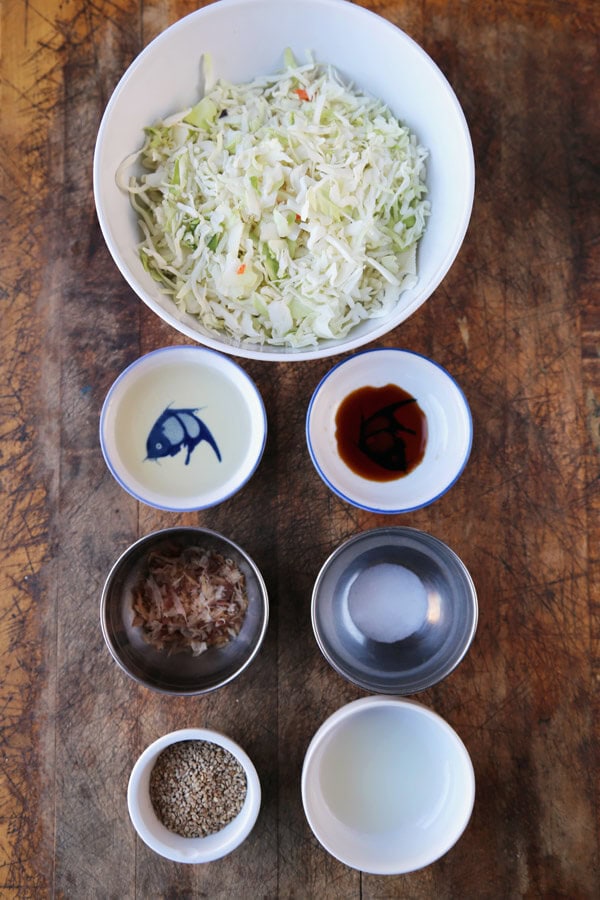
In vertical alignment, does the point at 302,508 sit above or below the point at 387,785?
above

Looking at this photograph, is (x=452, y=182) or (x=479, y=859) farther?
(x=479, y=859)

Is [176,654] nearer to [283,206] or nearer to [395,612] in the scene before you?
[395,612]

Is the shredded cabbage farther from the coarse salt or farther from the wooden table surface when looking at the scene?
the coarse salt

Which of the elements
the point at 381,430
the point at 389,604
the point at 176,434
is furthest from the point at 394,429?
the point at 176,434

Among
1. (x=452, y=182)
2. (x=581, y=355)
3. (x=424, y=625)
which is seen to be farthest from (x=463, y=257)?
(x=424, y=625)

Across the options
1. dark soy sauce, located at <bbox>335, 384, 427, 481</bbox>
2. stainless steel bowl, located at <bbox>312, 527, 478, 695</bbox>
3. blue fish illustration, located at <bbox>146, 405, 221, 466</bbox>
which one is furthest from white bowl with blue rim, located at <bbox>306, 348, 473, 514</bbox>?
blue fish illustration, located at <bbox>146, 405, 221, 466</bbox>

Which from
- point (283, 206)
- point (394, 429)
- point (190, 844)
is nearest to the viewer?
point (283, 206)

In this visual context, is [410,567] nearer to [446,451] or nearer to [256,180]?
[446,451]
